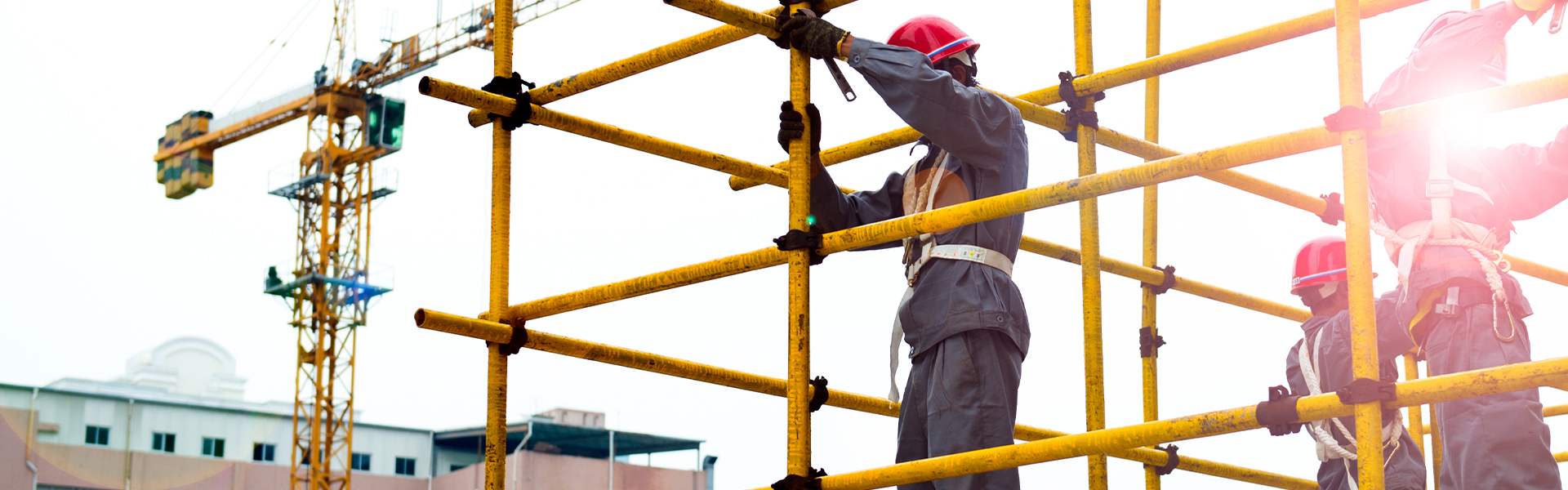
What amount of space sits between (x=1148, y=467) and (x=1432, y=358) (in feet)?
5.69

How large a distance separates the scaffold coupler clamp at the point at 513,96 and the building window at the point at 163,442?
40269 millimetres

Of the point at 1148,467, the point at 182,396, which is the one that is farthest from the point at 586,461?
the point at 1148,467

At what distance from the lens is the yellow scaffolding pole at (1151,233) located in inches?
231

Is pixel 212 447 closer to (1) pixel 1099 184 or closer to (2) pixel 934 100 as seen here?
(2) pixel 934 100

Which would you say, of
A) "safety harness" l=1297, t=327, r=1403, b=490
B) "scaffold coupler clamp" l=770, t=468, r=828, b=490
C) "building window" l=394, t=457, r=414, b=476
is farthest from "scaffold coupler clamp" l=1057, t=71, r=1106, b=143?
"building window" l=394, t=457, r=414, b=476

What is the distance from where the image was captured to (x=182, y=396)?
4706 cm

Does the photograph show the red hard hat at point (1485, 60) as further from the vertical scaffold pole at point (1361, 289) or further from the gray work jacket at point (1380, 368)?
the vertical scaffold pole at point (1361, 289)

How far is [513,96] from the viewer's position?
4.61 meters

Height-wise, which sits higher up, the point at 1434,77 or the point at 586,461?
the point at 586,461

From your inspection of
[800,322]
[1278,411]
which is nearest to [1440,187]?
[1278,411]

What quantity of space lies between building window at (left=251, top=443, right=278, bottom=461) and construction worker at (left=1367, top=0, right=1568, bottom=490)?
4312cm

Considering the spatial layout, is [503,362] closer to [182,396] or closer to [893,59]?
[893,59]

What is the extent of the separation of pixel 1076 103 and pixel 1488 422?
178 centimetres

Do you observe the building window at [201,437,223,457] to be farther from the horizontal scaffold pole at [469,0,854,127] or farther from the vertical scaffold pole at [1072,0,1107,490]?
the vertical scaffold pole at [1072,0,1107,490]
